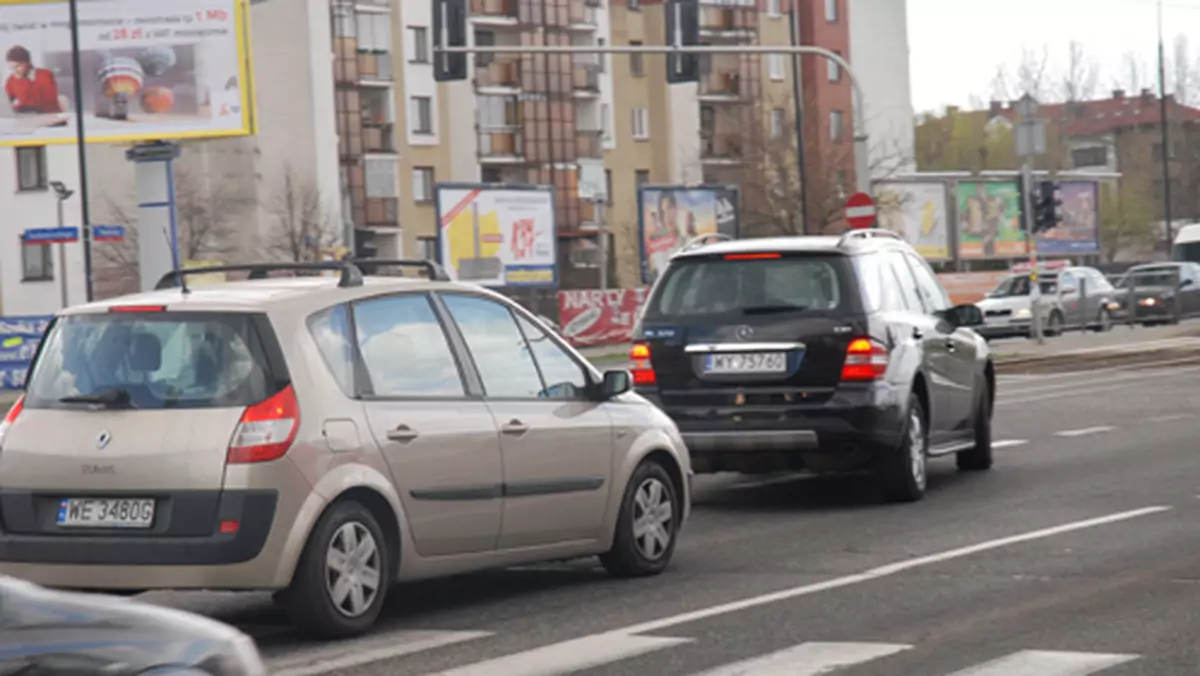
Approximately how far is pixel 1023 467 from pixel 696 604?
25.4 ft

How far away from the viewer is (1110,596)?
33.2 ft

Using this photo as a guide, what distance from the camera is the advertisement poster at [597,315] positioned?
6072 centimetres

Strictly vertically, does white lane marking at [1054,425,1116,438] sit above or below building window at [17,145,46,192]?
below

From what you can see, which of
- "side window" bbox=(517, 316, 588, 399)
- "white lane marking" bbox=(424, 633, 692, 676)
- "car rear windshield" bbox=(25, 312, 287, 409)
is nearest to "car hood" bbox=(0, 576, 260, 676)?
"white lane marking" bbox=(424, 633, 692, 676)

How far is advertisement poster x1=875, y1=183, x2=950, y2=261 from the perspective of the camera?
81.4 metres

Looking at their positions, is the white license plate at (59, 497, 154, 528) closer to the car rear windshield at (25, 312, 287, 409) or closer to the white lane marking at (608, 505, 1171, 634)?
the car rear windshield at (25, 312, 287, 409)

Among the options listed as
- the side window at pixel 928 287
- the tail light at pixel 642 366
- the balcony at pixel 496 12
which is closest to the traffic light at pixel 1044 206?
the side window at pixel 928 287

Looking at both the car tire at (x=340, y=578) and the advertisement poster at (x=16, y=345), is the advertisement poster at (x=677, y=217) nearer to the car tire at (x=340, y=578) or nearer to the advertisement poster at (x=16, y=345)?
the advertisement poster at (x=16, y=345)

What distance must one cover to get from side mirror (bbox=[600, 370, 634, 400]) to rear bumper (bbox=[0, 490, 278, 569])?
245cm

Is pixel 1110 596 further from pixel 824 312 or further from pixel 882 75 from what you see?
pixel 882 75

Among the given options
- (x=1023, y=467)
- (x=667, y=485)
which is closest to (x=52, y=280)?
(x=1023, y=467)

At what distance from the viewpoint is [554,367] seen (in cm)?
1121

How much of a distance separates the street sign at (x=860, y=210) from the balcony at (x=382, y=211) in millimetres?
50168

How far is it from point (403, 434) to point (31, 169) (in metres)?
68.2
